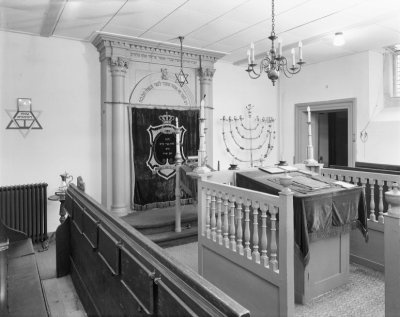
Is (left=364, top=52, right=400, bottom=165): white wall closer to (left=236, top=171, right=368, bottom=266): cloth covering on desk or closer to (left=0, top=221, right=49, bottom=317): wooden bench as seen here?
(left=236, top=171, right=368, bottom=266): cloth covering on desk

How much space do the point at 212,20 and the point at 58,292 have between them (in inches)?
145

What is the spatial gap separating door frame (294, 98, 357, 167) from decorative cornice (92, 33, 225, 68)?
221 cm

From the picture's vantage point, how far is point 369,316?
2520mm

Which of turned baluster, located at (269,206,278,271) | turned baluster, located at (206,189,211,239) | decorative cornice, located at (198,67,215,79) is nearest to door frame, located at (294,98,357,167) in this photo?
decorative cornice, located at (198,67,215,79)

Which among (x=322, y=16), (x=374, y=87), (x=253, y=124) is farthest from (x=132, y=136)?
(x=374, y=87)

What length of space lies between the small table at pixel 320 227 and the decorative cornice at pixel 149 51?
3.07m

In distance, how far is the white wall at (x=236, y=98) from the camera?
21.1 feet

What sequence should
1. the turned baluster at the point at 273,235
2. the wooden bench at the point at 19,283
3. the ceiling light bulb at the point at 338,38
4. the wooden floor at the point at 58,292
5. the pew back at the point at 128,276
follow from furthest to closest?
the ceiling light bulb at the point at 338,38 < the wooden floor at the point at 58,292 < the turned baluster at the point at 273,235 < the wooden bench at the point at 19,283 < the pew back at the point at 128,276

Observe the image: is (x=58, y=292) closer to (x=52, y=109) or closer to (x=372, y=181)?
(x=52, y=109)

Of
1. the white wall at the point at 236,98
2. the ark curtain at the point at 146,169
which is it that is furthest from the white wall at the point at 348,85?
the ark curtain at the point at 146,169

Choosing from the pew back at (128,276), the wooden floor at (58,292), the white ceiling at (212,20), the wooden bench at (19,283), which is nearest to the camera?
the pew back at (128,276)

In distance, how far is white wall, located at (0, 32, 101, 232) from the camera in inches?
176

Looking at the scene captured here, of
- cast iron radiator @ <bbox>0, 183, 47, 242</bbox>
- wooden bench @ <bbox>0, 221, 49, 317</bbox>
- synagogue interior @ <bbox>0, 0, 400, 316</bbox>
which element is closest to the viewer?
wooden bench @ <bbox>0, 221, 49, 317</bbox>

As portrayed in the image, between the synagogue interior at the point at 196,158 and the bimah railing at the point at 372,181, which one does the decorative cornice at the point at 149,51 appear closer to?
the synagogue interior at the point at 196,158
